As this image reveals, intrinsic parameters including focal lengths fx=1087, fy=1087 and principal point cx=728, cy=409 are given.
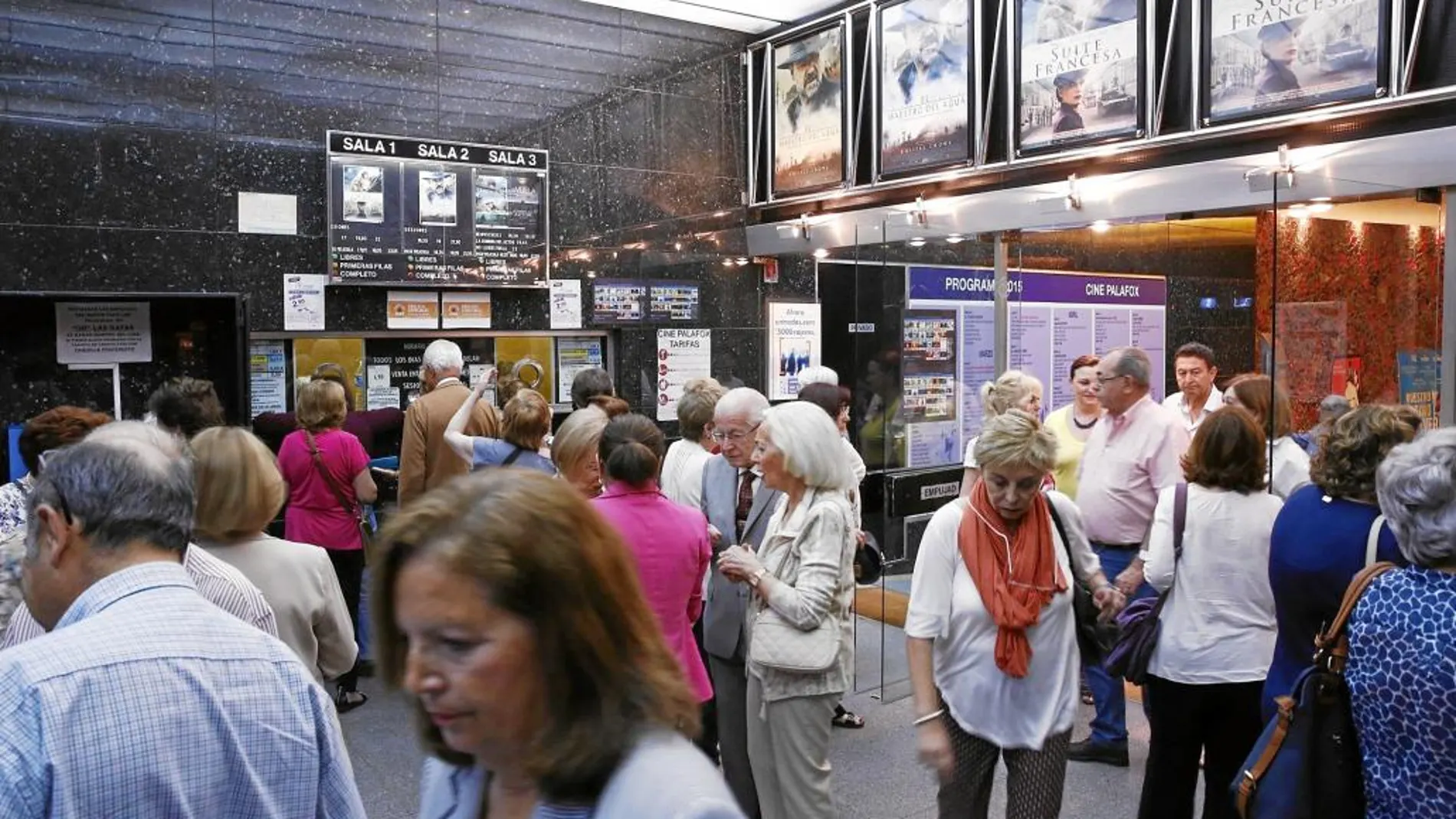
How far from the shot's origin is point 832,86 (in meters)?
7.91

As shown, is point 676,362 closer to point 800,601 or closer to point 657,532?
point 657,532

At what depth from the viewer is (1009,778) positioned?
2811mm

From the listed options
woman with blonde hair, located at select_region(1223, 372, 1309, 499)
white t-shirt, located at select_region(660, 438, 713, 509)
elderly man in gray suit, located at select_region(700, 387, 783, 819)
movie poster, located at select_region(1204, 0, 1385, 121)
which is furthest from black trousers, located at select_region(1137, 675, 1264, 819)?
movie poster, located at select_region(1204, 0, 1385, 121)

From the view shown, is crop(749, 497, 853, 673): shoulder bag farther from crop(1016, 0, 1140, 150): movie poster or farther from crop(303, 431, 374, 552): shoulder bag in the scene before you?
crop(1016, 0, 1140, 150): movie poster

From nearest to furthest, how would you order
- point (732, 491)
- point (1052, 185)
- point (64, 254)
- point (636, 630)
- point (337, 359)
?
1. point (636, 630)
2. point (732, 491)
3. point (64, 254)
4. point (1052, 185)
5. point (337, 359)

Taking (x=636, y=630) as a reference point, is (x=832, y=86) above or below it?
above

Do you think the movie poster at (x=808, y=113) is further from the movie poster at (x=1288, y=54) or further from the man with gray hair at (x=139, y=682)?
the man with gray hair at (x=139, y=682)

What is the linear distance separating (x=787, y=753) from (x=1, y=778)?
2.15 metres

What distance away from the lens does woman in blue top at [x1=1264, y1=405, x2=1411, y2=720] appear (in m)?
2.53

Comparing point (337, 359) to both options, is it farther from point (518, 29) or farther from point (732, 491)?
point (732, 491)

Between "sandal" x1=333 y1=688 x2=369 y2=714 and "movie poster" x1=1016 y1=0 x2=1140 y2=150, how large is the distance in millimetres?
4890

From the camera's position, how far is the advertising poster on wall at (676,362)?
8156 mm

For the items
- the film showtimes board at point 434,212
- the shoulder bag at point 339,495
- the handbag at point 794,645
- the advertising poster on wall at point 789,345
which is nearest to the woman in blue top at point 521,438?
the shoulder bag at point 339,495

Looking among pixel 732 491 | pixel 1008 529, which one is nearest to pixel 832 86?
pixel 732 491
